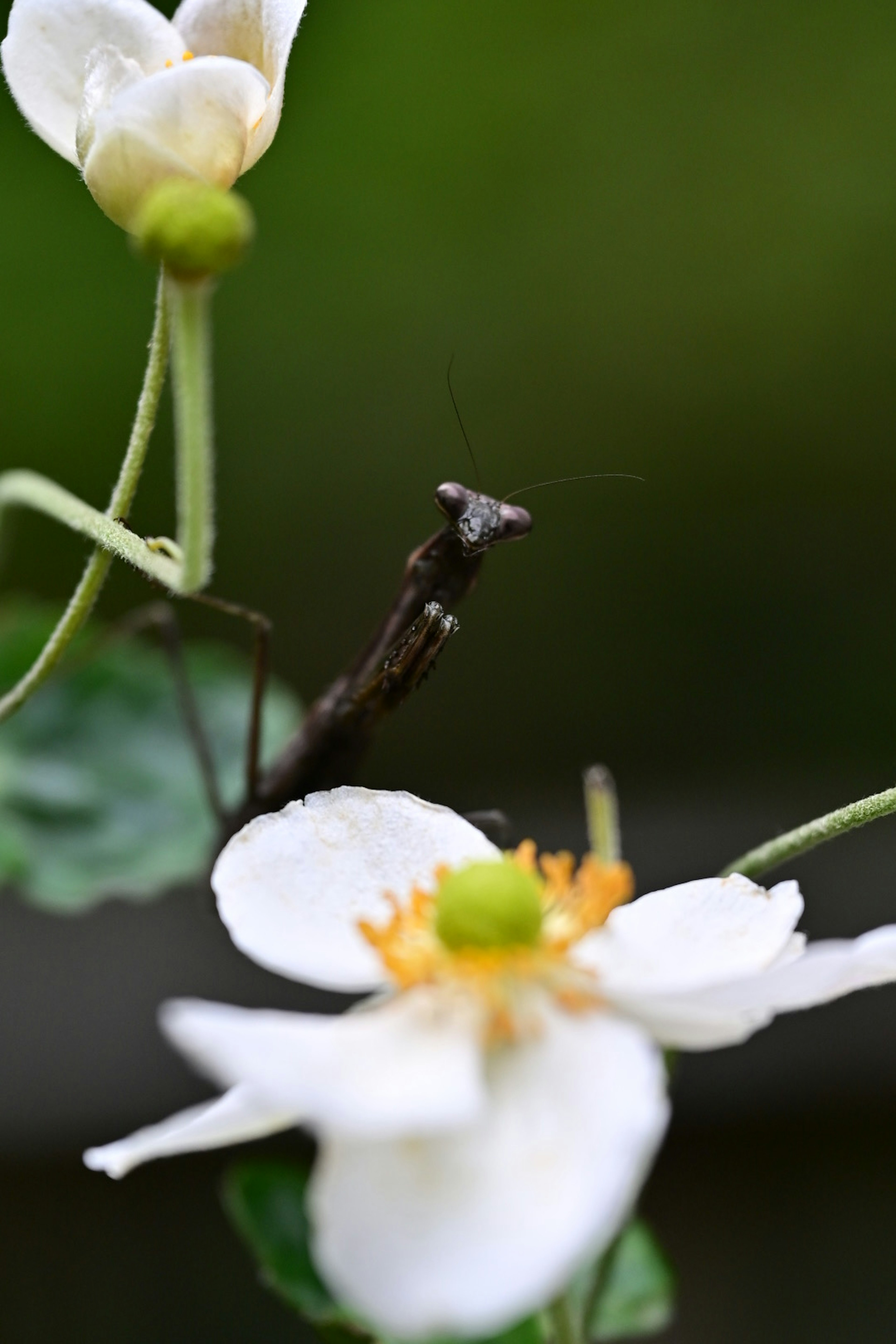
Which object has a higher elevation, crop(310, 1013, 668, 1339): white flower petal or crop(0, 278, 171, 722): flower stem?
crop(0, 278, 171, 722): flower stem

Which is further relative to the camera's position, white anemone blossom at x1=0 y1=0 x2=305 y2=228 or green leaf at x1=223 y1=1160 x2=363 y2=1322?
green leaf at x1=223 y1=1160 x2=363 y2=1322

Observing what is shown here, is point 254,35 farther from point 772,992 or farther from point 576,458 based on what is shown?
point 576,458

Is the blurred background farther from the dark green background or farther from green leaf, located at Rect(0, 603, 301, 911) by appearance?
green leaf, located at Rect(0, 603, 301, 911)

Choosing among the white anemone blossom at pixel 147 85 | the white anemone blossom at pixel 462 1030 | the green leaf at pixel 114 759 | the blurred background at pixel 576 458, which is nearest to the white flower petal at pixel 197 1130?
the white anemone blossom at pixel 462 1030

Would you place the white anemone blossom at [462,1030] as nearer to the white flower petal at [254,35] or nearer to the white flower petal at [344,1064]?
the white flower petal at [344,1064]

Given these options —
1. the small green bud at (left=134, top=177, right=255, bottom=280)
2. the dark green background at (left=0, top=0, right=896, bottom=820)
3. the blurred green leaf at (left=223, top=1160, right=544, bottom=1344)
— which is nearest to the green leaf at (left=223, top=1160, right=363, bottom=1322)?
the blurred green leaf at (left=223, top=1160, right=544, bottom=1344)

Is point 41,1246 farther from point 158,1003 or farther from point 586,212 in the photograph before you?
point 586,212
